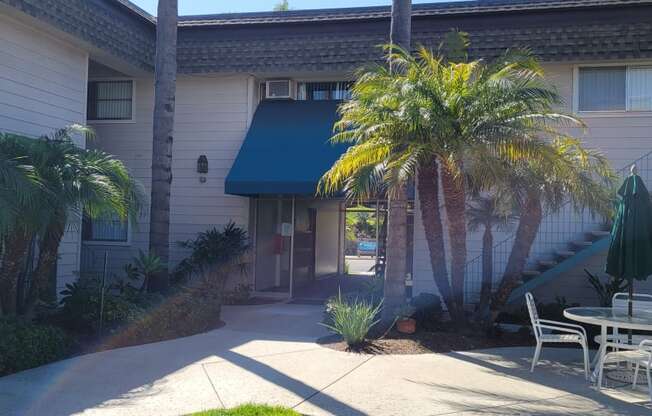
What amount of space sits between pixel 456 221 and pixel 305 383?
4.09 m

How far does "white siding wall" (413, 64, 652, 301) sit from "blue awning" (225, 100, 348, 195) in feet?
12.5

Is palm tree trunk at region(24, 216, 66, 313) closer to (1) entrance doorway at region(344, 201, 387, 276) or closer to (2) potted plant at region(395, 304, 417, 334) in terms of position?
(2) potted plant at region(395, 304, 417, 334)

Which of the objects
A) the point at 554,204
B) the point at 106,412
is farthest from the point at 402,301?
the point at 106,412

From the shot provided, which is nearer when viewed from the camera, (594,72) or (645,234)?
(645,234)

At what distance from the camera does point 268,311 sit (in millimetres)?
12789

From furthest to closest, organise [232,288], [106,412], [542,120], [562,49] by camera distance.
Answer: [232,288] < [562,49] < [542,120] < [106,412]

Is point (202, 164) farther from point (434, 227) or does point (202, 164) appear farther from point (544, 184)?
point (544, 184)

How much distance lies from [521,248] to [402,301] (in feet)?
6.97

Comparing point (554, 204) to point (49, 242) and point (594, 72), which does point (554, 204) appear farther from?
point (49, 242)

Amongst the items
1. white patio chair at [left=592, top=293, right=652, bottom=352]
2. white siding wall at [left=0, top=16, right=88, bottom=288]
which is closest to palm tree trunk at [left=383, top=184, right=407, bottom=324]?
white patio chair at [left=592, top=293, right=652, bottom=352]

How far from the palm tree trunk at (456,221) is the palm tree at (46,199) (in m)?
5.01

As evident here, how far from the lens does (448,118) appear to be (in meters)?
8.83

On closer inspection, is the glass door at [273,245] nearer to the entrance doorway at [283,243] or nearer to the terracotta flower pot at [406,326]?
the entrance doorway at [283,243]

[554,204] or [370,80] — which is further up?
[370,80]
